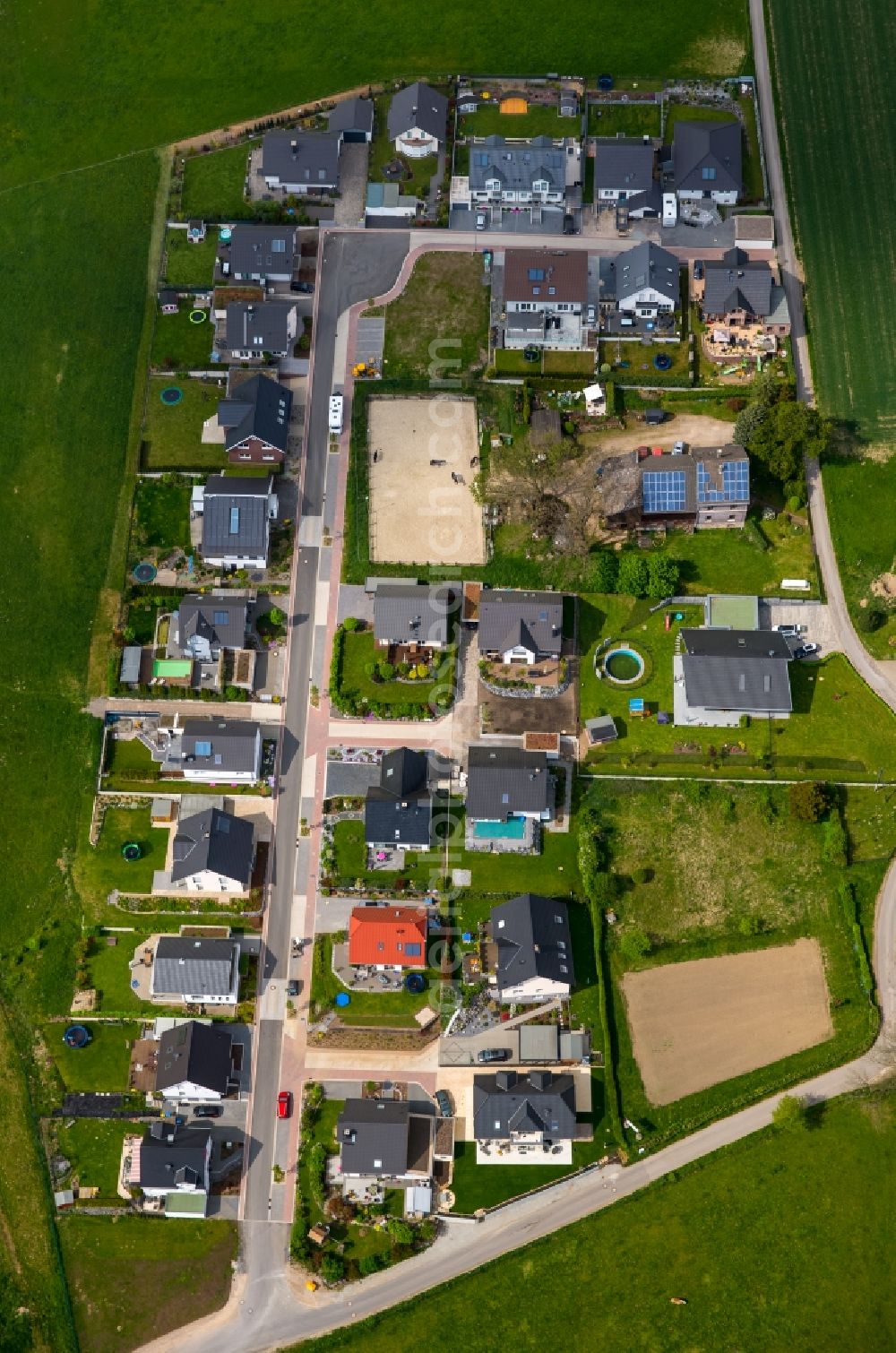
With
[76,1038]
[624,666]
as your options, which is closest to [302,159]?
[624,666]

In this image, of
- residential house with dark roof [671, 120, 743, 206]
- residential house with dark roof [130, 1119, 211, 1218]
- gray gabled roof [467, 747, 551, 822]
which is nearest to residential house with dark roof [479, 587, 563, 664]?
gray gabled roof [467, 747, 551, 822]

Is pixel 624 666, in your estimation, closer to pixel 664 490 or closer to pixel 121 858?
pixel 664 490

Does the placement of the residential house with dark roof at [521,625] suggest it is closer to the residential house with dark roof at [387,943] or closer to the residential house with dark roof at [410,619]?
the residential house with dark roof at [410,619]

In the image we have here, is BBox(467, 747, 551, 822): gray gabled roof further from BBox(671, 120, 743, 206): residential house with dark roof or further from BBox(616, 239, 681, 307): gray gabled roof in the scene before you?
BBox(671, 120, 743, 206): residential house with dark roof

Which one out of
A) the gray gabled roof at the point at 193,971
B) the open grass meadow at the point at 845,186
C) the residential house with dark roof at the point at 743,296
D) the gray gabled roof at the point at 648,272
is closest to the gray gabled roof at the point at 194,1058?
the gray gabled roof at the point at 193,971

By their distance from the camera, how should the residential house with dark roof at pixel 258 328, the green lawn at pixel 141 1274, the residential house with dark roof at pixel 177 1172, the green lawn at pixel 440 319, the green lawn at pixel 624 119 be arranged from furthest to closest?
the green lawn at pixel 624 119 < the green lawn at pixel 440 319 < the residential house with dark roof at pixel 258 328 < the residential house with dark roof at pixel 177 1172 < the green lawn at pixel 141 1274

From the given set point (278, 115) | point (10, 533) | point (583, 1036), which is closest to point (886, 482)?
point (583, 1036)
